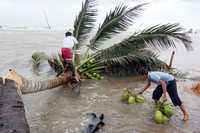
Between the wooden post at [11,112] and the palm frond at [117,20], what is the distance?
20.9 feet

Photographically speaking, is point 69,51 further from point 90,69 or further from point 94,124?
point 94,124

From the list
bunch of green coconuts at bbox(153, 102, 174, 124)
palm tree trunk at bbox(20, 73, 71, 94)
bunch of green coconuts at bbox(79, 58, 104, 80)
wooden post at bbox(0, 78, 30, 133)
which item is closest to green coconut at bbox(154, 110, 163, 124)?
bunch of green coconuts at bbox(153, 102, 174, 124)

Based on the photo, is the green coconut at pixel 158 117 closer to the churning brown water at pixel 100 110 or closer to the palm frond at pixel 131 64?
the churning brown water at pixel 100 110

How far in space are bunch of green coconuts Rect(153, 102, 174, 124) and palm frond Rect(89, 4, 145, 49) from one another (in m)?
5.56

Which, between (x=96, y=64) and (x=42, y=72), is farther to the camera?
(x=42, y=72)

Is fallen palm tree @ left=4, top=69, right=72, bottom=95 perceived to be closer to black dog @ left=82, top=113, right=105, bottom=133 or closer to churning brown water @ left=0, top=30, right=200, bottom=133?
churning brown water @ left=0, top=30, right=200, bottom=133

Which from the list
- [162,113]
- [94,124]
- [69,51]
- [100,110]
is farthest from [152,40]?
[94,124]

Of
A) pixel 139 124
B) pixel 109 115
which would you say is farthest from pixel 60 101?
pixel 139 124

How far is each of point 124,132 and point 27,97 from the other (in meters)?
3.79

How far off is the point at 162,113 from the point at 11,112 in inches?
149

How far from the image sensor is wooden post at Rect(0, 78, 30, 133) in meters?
4.51

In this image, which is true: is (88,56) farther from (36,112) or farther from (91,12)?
(36,112)

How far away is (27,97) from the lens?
9.35m

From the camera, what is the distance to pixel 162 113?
747 cm
